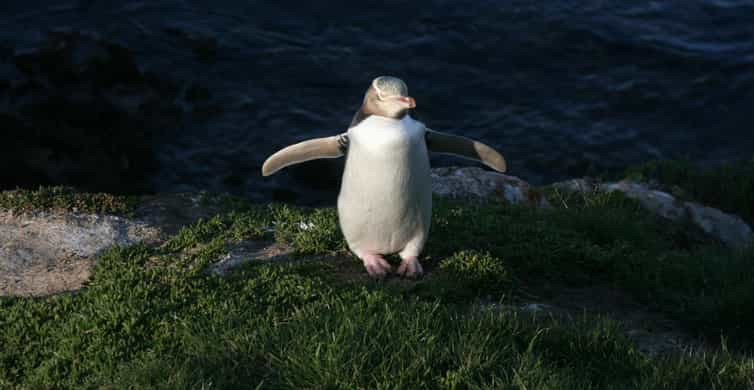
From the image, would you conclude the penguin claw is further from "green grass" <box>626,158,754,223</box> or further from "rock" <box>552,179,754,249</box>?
"green grass" <box>626,158,754,223</box>

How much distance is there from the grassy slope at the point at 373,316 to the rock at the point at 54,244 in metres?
0.41

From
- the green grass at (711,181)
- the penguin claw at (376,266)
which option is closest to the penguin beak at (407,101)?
the penguin claw at (376,266)

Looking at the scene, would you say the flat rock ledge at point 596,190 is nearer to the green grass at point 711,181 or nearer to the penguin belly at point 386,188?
the green grass at point 711,181

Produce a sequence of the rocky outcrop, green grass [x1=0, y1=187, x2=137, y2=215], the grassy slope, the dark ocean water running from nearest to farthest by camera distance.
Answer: the grassy slope, green grass [x1=0, y1=187, x2=137, y2=215], the rocky outcrop, the dark ocean water

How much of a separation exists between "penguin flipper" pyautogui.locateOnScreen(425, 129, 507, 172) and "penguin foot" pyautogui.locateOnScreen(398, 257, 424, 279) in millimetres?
928

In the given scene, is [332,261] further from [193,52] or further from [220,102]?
[193,52]

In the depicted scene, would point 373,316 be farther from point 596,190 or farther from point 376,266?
point 596,190

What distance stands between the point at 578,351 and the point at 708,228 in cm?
668

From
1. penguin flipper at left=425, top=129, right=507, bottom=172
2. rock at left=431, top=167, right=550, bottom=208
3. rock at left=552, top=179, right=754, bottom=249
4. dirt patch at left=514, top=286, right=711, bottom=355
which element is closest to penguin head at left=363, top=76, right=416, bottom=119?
penguin flipper at left=425, top=129, right=507, bottom=172

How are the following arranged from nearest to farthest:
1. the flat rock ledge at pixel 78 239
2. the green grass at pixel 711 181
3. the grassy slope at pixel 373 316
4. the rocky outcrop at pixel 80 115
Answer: the grassy slope at pixel 373 316 → the flat rock ledge at pixel 78 239 → the green grass at pixel 711 181 → the rocky outcrop at pixel 80 115

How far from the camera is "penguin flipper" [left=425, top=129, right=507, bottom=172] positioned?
25.1 ft

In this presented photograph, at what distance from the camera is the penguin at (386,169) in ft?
23.3

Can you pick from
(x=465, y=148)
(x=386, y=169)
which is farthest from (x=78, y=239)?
(x=465, y=148)

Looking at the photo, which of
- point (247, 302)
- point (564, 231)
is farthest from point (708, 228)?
point (247, 302)
